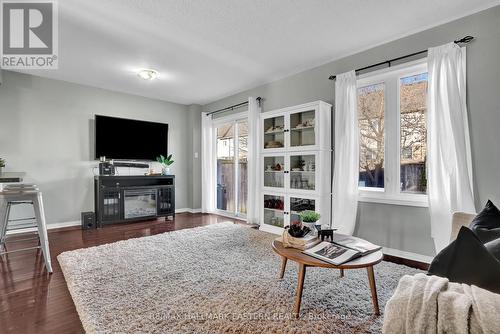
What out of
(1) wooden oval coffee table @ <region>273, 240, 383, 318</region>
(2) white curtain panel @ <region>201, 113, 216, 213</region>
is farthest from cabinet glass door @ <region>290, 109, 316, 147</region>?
(2) white curtain panel @ <region>201, 113, 216, 213</region>

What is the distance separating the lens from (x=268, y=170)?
13.2 ft

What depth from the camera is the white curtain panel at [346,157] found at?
3090mm

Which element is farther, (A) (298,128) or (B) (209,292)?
(A) (298,128)

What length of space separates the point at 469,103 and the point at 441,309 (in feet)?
8.27

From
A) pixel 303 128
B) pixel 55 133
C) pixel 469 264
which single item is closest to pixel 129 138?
pixel 55 133

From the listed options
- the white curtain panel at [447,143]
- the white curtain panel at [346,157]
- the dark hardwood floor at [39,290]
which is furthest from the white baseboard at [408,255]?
the dark hardwood floor at [39,290]

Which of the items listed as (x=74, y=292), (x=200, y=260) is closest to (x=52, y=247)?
(x=74, y=292)

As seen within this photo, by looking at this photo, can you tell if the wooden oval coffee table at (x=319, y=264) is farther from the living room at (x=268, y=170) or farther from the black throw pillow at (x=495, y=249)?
the black throw pillow at (x=495, y=249)

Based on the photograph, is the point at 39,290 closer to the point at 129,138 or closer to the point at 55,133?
the point at 55,133

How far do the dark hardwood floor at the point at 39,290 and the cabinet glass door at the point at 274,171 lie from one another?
194cm

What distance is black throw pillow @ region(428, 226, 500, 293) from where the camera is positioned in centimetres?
74

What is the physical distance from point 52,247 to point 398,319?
3.83m

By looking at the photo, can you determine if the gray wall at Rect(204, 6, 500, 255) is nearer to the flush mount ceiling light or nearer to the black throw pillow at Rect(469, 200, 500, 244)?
the black throw pillow at Rect(469, 200, 500, 244)

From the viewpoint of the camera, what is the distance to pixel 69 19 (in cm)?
249
